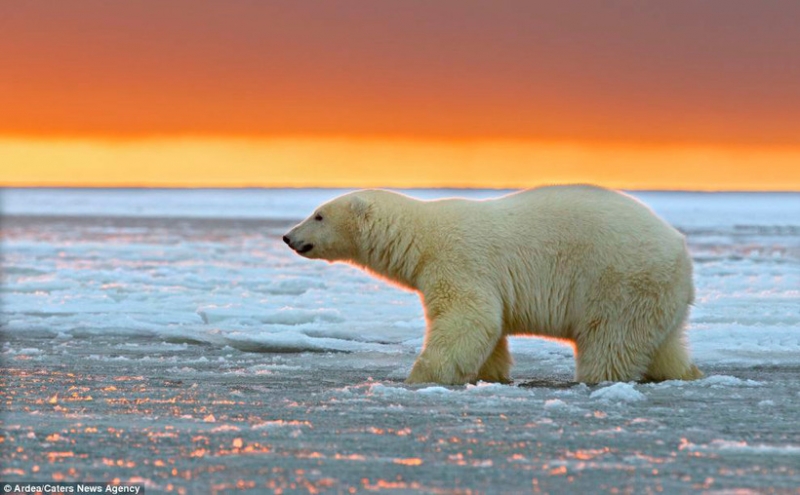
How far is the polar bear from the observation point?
677cm

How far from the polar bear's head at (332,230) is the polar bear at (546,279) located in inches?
5.5

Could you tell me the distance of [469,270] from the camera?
6.91 m

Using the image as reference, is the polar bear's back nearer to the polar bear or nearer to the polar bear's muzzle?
the polar bear

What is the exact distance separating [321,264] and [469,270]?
10.5 metres

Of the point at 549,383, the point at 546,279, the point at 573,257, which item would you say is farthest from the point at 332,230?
the point at 549,383

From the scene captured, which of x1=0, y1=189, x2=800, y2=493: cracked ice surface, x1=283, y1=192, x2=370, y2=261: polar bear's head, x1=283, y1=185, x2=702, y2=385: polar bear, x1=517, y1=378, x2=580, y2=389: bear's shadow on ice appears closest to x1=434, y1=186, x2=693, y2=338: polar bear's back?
x1=283, y1=185, x2=702, y2=385: polar bear

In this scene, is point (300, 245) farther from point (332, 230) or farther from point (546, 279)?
point (546, 279)

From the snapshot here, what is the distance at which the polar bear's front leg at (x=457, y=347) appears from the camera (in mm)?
6652

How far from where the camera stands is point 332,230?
7438 millimetres

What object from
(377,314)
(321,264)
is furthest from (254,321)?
(321,264)

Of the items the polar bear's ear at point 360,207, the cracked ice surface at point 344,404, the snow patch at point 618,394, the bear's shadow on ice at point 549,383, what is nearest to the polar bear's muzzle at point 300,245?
the polar bear's ear at point 360,207

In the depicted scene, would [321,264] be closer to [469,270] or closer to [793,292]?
[793,292]

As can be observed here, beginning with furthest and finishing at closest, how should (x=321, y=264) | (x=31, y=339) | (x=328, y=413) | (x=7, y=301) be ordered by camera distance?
(x=321, y=264)
(x=7, y=301)
(x=31, y=339)
(x=328, y=413)

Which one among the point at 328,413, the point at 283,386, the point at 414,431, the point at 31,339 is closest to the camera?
the point at 414,431
